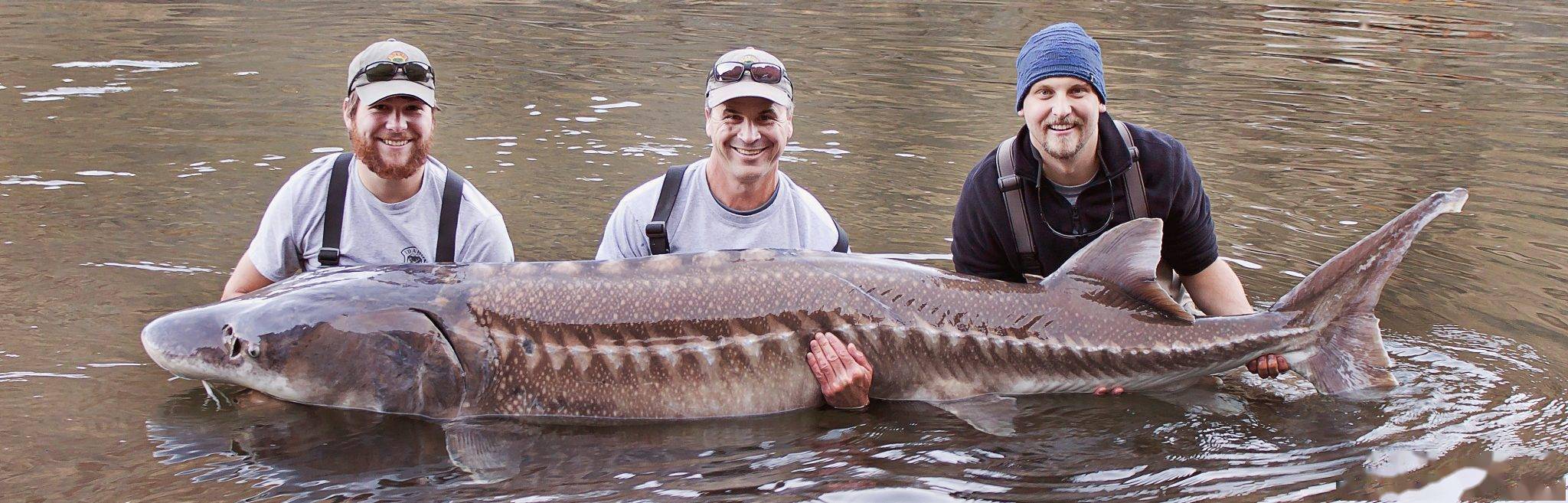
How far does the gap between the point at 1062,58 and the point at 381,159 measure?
8.27 ft

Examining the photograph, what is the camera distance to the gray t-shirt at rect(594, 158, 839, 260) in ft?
16.9

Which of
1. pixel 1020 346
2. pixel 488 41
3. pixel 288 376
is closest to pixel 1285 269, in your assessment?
pixel 1020 346

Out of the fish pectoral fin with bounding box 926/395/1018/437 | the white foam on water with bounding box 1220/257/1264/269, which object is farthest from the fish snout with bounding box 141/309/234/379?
the white foam on water with bounding box 1220/257/1264/269

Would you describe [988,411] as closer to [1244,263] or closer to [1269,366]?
[1269,366]

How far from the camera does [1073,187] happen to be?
5031 millimetres

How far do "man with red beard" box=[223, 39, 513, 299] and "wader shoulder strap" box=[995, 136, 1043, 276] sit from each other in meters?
2.00

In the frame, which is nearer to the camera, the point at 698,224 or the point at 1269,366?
the point at 1269,366

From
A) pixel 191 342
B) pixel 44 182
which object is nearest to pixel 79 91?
pixel 44 182

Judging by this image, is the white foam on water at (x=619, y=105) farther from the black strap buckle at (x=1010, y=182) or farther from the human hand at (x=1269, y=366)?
the human hand at (x=1269, y=366)

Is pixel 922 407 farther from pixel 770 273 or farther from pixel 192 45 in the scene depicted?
pixel 192 45

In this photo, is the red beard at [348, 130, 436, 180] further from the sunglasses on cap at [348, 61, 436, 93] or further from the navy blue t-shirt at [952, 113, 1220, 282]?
the navy blue t-shirt at [952, 113, 1220, 282]

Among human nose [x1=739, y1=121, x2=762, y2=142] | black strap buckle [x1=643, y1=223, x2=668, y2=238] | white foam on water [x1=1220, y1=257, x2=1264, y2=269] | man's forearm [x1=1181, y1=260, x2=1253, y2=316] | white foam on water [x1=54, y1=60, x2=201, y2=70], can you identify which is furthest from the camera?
white foam on water [x1=54, y1=60, x2=201, y2=70]

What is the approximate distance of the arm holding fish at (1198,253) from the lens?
5.00 metres

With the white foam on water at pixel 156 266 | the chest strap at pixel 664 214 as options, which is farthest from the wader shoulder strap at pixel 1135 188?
the white foam on water at pixel 156 266
